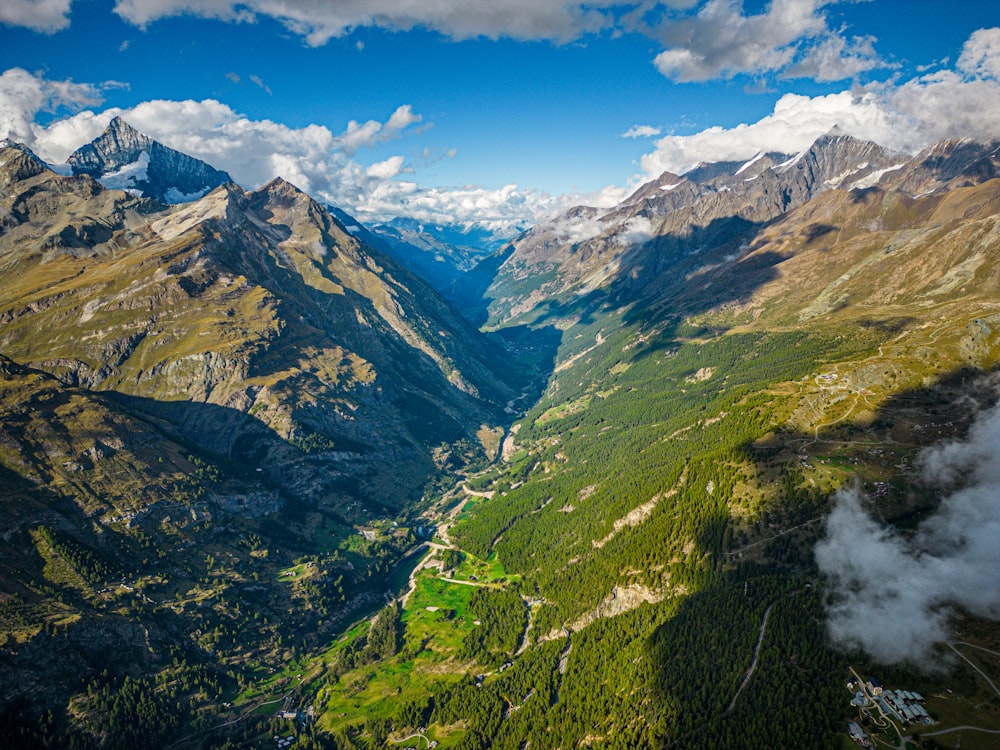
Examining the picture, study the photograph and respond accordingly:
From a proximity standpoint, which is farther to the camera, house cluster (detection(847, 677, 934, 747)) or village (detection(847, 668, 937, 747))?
house cluster (detection(847, 677, 934, 747))

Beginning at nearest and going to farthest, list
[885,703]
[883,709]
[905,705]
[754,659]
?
[905,705], [883,709], [885,703], [754,659]

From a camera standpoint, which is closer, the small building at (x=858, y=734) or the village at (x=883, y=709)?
the small building at (x=858, y=734)

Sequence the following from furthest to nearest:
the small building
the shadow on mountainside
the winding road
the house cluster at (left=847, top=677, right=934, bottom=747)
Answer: the winding road
the shadow on mountainside
the house cluster at (left=847, top=677, right=934, bottom=747)
the small building

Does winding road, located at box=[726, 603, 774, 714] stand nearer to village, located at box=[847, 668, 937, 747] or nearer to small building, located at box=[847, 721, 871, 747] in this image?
village, located at box=[847, 668, 937, 747]

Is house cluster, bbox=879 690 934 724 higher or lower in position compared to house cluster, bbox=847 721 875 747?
higher

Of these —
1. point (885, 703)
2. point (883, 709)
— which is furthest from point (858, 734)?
point (885, 703)

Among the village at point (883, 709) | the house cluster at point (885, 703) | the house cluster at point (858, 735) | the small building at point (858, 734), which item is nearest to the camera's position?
the house cluster at point (858, 735)

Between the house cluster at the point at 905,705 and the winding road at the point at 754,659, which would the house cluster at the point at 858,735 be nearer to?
the house cluster at the point at 905,705

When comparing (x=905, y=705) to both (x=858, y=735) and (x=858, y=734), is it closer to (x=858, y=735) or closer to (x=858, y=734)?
(x=858, y=734)

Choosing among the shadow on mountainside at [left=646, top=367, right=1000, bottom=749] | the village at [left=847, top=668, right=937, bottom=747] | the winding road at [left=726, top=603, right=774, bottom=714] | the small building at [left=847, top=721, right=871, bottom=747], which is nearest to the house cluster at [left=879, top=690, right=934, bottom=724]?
the village at [left=847, top=668, right=937, bottom=747]

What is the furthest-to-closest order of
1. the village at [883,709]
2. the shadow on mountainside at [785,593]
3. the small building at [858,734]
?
the shadow on mountainside at [785,593]
the village at [883,709]
the small building at [858,734]

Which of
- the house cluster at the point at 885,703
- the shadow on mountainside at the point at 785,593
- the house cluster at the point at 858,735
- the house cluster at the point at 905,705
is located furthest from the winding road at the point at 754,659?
the house cluster at the point at 905,705

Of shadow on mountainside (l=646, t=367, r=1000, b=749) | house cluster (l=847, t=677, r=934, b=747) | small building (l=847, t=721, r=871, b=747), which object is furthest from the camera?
shadow on mountainside (l=646, t=367, r=1000, b=749)
